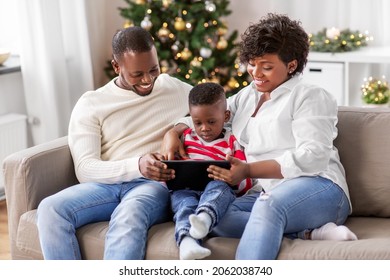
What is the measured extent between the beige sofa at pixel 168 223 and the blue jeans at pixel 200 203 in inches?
2.6

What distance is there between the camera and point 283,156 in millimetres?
2172

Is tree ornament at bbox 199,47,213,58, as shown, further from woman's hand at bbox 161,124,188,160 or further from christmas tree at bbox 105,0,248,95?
woman's hand at bbox 161,124,188,160

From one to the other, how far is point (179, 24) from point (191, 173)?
2.19 metres

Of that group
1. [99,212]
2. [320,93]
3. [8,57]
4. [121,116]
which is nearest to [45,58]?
[8,57]

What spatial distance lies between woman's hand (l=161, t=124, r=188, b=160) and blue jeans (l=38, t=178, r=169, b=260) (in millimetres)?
108

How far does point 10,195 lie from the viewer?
248cm

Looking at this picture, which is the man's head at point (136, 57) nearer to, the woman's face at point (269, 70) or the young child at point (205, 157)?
the young child at point (205, 157)

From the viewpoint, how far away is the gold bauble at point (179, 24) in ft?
14.1

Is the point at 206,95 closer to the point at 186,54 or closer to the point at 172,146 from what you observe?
the point at 172,146

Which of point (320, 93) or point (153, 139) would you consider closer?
point (320, 93)

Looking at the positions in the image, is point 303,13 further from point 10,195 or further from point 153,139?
point 10,195

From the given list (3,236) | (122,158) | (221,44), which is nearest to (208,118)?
(122,158)

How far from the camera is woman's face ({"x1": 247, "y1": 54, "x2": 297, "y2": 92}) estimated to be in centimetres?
227
